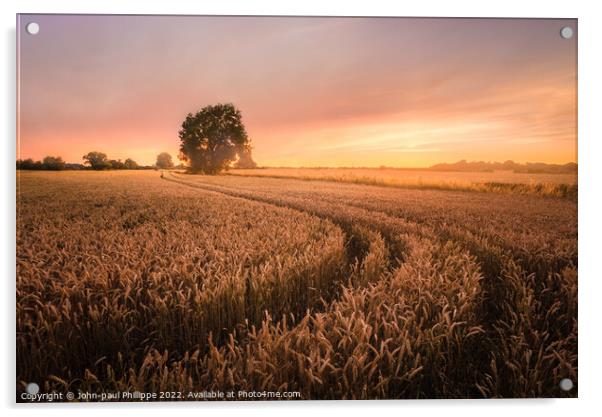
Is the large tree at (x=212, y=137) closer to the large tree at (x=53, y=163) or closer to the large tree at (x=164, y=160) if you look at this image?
the large tree at (x=164, y=160)

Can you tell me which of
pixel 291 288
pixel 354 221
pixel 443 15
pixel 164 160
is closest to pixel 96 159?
pixel 164 160

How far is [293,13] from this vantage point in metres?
3.34

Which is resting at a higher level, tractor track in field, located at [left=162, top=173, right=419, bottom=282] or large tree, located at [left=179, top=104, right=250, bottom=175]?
large tree, located at [left=179, top=104, right=250, bottom=175]

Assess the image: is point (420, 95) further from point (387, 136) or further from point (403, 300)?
point (403, 300)

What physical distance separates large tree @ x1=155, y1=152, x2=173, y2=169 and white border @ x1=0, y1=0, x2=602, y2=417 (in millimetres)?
1214

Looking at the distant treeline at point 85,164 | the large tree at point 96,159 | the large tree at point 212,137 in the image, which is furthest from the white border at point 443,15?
the large tree at point 212,137

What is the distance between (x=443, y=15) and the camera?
3381 millimetres

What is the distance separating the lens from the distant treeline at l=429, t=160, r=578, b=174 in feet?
10.7

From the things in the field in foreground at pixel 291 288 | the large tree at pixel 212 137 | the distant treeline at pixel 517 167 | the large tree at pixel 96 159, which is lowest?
the field in foreground at pixel 291 288

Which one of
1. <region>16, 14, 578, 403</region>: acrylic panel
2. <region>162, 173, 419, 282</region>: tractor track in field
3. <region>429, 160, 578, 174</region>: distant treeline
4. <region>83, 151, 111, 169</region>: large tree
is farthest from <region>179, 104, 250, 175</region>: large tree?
<region>429, 160, 578, 174</region>: distant treeline

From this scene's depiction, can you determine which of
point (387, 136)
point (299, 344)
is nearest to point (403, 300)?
point (299, 344)

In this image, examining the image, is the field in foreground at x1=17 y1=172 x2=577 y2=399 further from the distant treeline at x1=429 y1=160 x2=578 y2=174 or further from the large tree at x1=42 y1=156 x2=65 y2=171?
the distant treeline at x1=429 y1=160 x2=578 y2=174

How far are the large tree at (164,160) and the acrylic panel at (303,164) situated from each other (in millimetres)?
11

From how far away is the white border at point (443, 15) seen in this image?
306 centimetres
